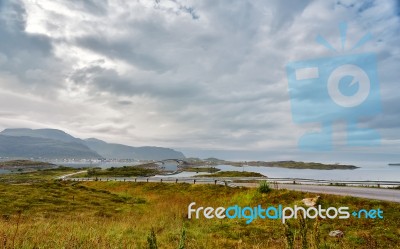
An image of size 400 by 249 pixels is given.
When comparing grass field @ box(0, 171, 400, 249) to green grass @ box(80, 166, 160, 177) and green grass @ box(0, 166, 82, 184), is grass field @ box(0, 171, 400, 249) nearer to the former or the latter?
green grass @ box(0, 166, 82, 184)

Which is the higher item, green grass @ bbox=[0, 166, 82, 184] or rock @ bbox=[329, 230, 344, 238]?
rock @ bbox=[329, 230, 344, 238]

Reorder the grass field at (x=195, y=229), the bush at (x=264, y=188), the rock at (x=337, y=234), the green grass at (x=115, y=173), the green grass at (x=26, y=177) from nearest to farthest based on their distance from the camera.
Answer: the grass field at (x=195, y=229)
the rock at (x=337, y=234)
the bush at (x=264, y=188)
the green grass at (x=26, y=177)
the green grass at (x=115, y=173)

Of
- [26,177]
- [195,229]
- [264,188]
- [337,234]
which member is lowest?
[26,177]

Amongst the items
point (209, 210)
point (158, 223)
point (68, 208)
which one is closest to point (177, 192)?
point (68, 208)

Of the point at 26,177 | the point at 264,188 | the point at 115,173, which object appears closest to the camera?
the point at 264,188

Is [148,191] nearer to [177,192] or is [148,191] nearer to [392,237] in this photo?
[177,192]

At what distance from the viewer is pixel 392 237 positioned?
43.9 feet

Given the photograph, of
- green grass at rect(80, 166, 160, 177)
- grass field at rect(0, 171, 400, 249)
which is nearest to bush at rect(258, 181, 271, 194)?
grass field at rect(0, 171, 400, 249)

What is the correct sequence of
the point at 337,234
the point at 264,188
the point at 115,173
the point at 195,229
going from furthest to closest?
1. the point at 115,173
2. the point at 264,188
3. the point at 195,229
4. the point at 337,234

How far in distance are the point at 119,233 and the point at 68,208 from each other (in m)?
16.6

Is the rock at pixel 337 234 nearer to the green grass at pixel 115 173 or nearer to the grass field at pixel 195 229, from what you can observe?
the grass field at pixel 195 229

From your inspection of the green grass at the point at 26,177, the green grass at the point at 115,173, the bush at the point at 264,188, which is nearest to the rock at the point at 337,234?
the bush at the point at 264,188

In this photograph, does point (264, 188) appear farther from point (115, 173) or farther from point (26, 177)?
point (26, 177)

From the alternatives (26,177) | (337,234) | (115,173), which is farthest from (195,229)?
(26,177)
